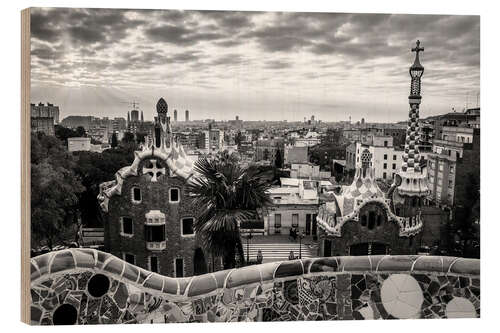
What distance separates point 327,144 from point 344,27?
162 cm

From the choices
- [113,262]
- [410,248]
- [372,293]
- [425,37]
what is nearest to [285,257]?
[372,293]

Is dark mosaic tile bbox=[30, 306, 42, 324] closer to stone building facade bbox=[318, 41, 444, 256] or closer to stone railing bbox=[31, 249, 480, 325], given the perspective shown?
stone railing bbox=[31, 249, 480, 325]

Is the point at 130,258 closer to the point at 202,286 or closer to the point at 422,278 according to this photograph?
the point at 202,286

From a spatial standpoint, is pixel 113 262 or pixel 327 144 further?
pixel 327 144

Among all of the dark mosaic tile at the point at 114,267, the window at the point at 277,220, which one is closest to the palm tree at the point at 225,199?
the window at the point at 277,220

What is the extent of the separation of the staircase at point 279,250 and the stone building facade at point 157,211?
2.34 feet

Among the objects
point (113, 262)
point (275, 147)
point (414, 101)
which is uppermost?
point (414, 101)

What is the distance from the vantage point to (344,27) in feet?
23.8

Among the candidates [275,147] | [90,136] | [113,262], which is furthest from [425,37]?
[113,262]

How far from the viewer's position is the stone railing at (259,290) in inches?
278

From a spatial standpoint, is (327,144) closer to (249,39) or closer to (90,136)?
(249,39)

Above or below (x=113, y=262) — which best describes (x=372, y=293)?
below

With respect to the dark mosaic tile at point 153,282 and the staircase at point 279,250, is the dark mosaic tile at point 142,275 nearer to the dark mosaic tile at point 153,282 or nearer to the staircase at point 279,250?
the dark mosaic tile at point 153,282

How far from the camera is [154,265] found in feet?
24.6
